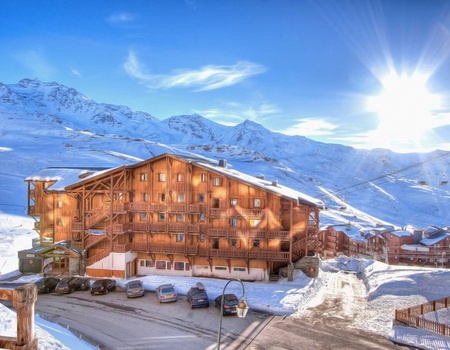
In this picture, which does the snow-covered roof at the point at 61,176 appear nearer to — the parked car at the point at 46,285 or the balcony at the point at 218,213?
the parked car at the point at 46,285

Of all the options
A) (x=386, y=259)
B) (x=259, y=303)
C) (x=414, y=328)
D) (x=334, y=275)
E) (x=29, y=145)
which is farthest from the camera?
(x=29, y=145)

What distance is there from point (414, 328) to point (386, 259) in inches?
2493

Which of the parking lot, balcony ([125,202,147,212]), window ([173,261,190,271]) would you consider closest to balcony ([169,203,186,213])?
balcony ([125,202,147,212])

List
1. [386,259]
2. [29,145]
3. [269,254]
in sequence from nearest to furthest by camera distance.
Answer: [269,254] → [386,259] → [29,145]

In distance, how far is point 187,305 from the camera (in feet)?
99.2

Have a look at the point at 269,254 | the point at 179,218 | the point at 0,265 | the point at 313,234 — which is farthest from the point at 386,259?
the point at 0,265

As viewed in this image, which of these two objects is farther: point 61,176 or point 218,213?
point 61,176

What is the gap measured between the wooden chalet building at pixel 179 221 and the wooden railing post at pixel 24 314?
31146 millimetres

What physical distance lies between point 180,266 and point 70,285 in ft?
38.8

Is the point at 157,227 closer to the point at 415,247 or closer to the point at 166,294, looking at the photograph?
the point at 166,294

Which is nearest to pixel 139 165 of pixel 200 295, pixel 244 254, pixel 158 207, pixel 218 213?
pixel 158 207

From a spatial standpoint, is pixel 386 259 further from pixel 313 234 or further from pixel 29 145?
pixel 29 145

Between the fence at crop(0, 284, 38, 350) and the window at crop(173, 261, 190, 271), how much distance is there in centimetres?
3458

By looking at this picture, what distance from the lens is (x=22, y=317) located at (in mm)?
6129
